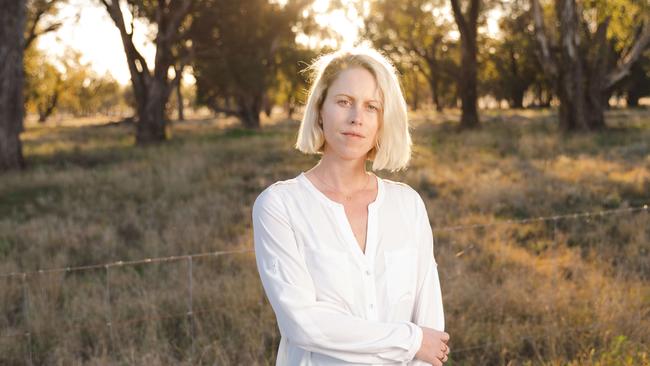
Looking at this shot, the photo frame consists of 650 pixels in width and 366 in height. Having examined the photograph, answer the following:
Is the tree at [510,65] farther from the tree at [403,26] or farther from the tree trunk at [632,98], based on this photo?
the tree at [403,26]

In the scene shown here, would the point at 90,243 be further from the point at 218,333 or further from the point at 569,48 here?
the point at 569,48

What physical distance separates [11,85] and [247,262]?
10.9m

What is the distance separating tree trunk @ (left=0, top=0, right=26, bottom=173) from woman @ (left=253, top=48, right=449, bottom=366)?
48.8 ft

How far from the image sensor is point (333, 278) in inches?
86.0

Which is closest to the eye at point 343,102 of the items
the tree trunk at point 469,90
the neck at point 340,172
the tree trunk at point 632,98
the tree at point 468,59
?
the neck at point 340,172

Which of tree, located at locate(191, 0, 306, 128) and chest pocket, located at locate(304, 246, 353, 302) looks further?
tree, located at locate(191, 0, 306, 128)

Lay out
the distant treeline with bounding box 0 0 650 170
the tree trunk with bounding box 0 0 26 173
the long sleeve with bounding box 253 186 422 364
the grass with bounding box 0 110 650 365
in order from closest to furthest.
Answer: the long sleeve with bounding box 253 186 422 364, the grass with bounding box 0 110 650 365, the tree trunk with bounding box 0 0 26 173, the distant treeline with bounding box 0 0 650 170

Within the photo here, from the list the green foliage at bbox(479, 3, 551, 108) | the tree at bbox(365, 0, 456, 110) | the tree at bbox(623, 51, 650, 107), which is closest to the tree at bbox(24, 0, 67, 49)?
the tree at bbox(365, 0, 456, 110)

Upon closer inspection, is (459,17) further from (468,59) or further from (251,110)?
(251,110)

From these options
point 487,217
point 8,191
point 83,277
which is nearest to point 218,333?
point 83,277

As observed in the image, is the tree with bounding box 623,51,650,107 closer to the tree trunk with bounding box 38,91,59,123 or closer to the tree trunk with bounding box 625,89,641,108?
the tree trunk with bounding box 625,89,641,108

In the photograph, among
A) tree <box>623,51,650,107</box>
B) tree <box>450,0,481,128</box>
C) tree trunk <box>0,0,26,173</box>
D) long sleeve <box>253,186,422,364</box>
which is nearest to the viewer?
long sleeve <box>253,186,422,364</box>

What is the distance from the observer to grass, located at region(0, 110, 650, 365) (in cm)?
515

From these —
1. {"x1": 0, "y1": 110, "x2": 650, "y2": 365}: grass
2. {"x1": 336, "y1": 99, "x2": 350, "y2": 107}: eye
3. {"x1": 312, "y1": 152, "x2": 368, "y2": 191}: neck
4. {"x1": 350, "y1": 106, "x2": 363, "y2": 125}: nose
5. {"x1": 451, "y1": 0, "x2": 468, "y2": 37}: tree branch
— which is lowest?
{"x1": 0, "y1": 110, "x2": 650, "y2": 365}: grass
